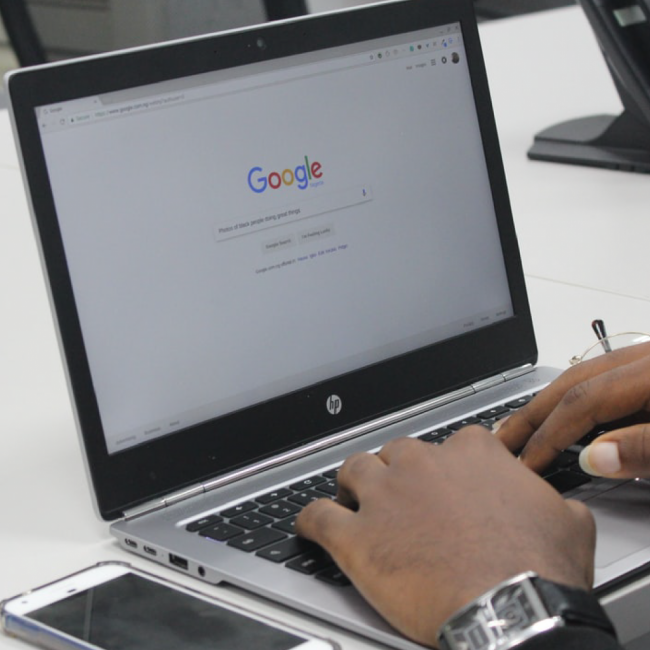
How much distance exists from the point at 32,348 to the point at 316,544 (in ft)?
1.73

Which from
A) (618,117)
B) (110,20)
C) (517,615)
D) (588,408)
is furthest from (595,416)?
(110,20)

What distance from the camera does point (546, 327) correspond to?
1.08 meters

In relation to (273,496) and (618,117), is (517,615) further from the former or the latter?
(618,117)

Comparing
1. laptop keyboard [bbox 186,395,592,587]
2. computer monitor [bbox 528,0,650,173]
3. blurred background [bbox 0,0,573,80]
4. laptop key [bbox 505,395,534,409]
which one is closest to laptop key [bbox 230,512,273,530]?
laptop keyboard [bbox 186,395,592,587]

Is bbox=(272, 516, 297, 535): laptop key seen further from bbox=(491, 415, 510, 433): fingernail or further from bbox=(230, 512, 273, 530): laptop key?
bbox=(491, 415, 510, 433): fingernail

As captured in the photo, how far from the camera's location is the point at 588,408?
0.74 m

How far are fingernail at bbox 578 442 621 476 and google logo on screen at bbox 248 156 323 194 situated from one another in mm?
280

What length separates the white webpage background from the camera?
2.44 ft

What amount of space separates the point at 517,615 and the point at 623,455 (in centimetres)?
18

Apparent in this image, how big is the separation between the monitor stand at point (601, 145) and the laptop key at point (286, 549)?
1.01 meters

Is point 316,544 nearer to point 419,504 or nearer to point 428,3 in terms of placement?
point 419,504

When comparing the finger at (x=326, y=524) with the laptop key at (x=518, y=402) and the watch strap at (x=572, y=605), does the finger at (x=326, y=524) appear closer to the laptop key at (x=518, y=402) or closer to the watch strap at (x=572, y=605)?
the watch strap at (x=572, y=605)

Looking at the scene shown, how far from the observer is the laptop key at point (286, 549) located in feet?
2.19

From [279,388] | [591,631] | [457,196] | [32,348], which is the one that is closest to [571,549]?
[591,631]
